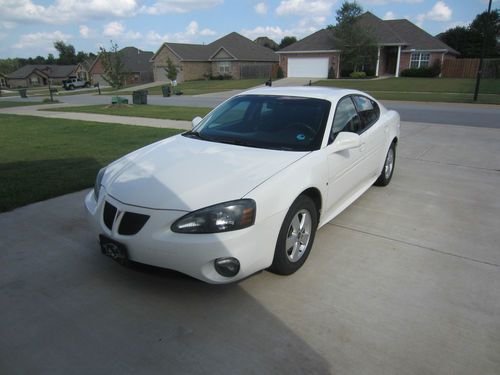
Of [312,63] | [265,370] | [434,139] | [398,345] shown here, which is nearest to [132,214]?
[265,370]

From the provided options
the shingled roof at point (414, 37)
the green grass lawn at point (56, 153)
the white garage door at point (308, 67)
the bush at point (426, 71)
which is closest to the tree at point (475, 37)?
the shingled roof at point (414, 37)

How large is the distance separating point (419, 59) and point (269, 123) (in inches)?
1696

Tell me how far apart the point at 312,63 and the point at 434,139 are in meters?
36.6

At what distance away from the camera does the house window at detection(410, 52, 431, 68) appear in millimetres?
40719

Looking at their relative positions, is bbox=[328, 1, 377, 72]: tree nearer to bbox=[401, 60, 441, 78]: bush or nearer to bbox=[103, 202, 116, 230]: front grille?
bbox=[401, 60, 441, 78]: bush

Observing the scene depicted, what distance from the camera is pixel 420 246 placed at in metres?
3.87

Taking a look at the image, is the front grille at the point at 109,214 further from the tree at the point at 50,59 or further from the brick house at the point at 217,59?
the tree at the point at 50,59

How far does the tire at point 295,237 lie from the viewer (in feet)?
9.98

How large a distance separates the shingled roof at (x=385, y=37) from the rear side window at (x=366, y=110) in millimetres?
38021

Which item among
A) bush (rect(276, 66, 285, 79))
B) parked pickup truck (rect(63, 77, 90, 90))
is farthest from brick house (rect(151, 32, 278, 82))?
parked pickup truck (rect(63, 77, 90, 90))

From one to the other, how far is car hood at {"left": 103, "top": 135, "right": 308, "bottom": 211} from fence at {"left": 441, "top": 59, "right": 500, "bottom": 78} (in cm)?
4242

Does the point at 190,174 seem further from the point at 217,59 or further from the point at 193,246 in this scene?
the point at 217,59

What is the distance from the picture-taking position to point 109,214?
299 cm

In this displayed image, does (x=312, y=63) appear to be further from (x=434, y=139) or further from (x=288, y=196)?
(x=288, y=196)
